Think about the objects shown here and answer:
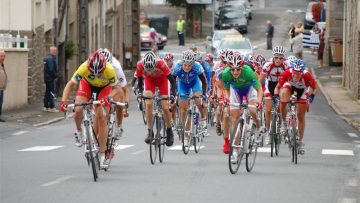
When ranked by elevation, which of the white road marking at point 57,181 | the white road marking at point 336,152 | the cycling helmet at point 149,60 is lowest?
the white road marking at point 336,152

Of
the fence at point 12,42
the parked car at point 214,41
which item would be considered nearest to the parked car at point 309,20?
the parked car at point 214,41

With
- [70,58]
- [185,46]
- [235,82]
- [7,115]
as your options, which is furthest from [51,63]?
[185,46]

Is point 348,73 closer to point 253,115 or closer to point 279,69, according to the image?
point 279,69

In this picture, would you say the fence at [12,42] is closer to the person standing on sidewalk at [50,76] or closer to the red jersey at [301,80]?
the person standing on sidewalk at [50,76]

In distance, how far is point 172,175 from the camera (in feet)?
57.1

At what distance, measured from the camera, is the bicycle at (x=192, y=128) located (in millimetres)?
21281

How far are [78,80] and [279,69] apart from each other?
21.9 feet

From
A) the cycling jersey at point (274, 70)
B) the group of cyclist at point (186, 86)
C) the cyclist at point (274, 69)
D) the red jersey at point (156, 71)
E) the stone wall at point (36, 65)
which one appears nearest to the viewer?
the group of cyclist at point (186, 86)

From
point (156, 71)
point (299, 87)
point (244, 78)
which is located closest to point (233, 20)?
point (299, 87)

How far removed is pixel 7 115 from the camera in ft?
106

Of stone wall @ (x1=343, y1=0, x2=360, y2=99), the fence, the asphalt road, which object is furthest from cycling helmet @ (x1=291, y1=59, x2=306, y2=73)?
stone wall @ (x1=343, y1=0, x2=360, y2=99)

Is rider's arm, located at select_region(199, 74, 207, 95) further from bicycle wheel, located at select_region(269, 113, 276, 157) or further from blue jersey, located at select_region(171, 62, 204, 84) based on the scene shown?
bicycle wheel, located at select_region(269, 113, 276, 157)

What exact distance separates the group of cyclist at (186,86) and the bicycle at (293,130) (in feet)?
0.64

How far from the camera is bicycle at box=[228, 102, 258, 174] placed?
17438 millimetres
